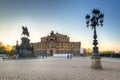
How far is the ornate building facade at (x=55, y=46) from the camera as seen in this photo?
14800 centimetres

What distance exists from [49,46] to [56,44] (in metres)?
5.33

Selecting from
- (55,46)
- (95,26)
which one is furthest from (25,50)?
(55,46)

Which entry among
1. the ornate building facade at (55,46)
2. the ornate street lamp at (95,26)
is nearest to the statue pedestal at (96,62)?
the ornate street lamp at (95,26)

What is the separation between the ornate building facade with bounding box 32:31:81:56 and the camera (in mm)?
148000

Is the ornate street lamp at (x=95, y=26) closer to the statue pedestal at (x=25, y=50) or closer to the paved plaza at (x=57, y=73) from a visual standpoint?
the paved plaza at (x=57, y=73)

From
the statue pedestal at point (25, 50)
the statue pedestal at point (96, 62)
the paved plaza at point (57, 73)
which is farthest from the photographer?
the statue pedestal at point (25, 50)

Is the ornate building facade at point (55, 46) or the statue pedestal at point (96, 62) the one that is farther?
the ornate building facade at point (55, 46)

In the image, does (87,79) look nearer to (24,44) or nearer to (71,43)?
(24,44)

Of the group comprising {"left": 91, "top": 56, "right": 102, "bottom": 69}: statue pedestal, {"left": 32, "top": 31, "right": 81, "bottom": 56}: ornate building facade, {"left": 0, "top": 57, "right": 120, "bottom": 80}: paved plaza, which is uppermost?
{"left": 32, "top": 31, "right": 81, "bottom": 56}: ornate building facade

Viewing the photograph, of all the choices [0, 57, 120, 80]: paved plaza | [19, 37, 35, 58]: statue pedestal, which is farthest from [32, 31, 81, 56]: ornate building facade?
[0, 57, 120, 80]: paved plaza

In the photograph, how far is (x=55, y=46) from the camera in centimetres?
14800

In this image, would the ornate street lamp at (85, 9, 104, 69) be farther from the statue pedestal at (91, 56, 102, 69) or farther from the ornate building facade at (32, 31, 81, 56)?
the ornate building facade at (32, 31, 81, 56)

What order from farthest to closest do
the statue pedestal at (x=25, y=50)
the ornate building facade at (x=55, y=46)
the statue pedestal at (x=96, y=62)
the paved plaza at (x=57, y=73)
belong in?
the ornate building facade at (x=55, y=46)
the statue pedestal at (x=25, y=50)
the statue pedestal at (x=96, y=62)
the paved plaza at (x=57, y=73)

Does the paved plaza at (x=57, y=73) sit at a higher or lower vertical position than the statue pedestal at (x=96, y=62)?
lower
